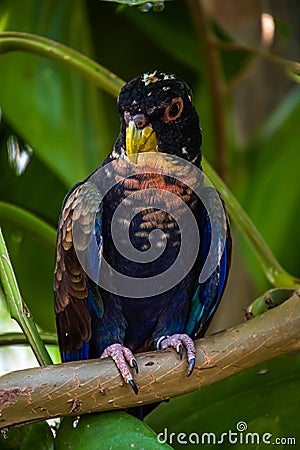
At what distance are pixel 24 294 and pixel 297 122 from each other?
25.5 inches

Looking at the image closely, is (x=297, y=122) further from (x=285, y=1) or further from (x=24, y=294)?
(x=24, y=294)

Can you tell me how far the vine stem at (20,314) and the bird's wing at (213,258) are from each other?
367 millimetres

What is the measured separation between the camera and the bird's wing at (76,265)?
1179 mm

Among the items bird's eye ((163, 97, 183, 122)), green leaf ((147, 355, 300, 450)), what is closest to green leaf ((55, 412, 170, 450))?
green leaf ((147, 355, 300, 450))

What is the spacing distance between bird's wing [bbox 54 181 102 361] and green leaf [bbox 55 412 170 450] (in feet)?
0.74

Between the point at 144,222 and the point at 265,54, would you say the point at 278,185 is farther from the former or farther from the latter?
the point at 144,222

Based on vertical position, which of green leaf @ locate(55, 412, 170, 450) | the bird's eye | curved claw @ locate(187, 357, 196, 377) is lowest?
green leaf @ locate(55, 412, 170, 450)

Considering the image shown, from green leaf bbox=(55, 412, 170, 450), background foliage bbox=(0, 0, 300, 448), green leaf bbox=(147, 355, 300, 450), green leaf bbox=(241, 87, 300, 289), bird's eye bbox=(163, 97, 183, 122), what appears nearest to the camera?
green leaf bbox=(55, 412, 170, 450)

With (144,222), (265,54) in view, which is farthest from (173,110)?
(265,54)

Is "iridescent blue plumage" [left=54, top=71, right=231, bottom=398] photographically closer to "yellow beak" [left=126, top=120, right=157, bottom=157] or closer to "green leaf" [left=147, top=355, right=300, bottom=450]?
"yellow beak" [left=126, top=120, right=157, bottom=157]

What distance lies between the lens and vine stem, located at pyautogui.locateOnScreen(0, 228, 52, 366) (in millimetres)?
973

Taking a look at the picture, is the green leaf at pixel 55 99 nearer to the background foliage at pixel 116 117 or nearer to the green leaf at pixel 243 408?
the background foliage at pixel 116 117

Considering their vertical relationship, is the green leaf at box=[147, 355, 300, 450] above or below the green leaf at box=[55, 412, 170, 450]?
below

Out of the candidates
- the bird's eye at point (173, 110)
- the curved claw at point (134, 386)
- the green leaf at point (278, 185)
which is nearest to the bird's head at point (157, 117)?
the bird's eye at point (173, 110)
